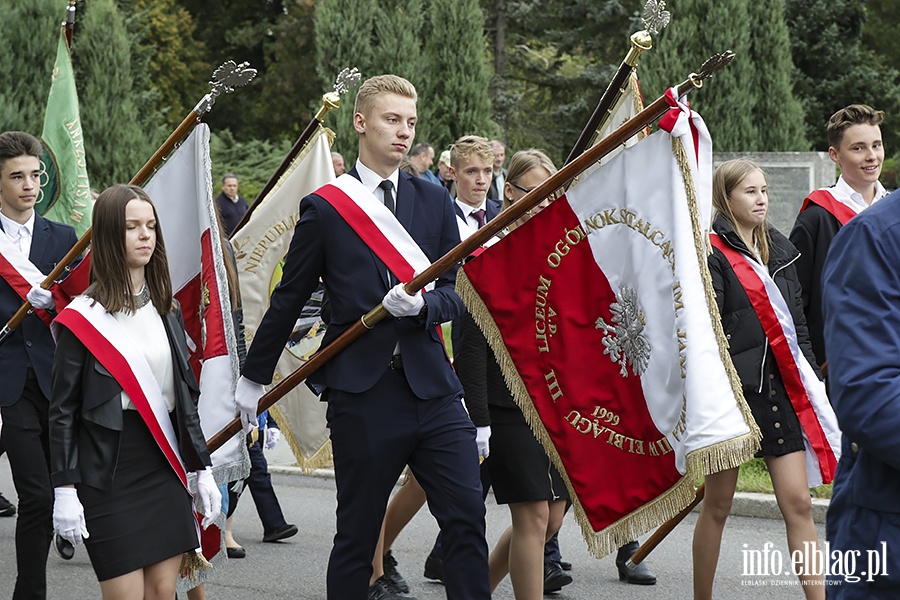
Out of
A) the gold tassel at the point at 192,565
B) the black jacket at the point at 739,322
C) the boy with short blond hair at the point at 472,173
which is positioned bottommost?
the gold tassel at the point at 192,565

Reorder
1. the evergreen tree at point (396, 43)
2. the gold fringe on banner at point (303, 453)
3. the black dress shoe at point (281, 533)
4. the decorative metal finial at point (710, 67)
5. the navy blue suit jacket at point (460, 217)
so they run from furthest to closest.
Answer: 1. the evergreen tree at point (396, 43)
2. the black dress shoe at point (281, 533)
3. the gold fringe on banner at point (303, 453)
4. the navy blue suit jacket at point (460, 217)
5. the decorative metal finial at point (710, 67)

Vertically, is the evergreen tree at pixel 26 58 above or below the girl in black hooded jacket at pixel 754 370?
above

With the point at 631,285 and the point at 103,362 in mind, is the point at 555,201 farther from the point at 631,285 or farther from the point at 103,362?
the point at 103,362

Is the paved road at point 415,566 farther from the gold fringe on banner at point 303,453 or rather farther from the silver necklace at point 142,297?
the silver necklace at point 142,297

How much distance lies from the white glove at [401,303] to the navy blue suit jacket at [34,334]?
200cm

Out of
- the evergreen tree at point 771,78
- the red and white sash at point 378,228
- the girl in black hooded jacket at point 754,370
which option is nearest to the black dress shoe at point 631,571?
the girl in black hooded jacket at point 754,370

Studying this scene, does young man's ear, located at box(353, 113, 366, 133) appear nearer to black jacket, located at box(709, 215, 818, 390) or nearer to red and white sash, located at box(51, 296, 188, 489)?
red and white sash, located at box(51, 296, 188, 489)

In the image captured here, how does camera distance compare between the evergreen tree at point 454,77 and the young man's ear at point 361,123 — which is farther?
the evergreen tree at point 454,77

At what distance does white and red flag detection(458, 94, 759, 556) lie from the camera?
4.21m

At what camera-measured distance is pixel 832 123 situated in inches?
235

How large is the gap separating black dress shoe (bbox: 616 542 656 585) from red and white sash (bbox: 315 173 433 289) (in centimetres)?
222

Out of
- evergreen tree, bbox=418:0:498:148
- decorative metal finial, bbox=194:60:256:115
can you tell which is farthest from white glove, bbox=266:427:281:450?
evergreen tree, bbox=418:0:498:148

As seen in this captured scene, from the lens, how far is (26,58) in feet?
60.9

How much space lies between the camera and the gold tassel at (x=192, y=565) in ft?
14.4
